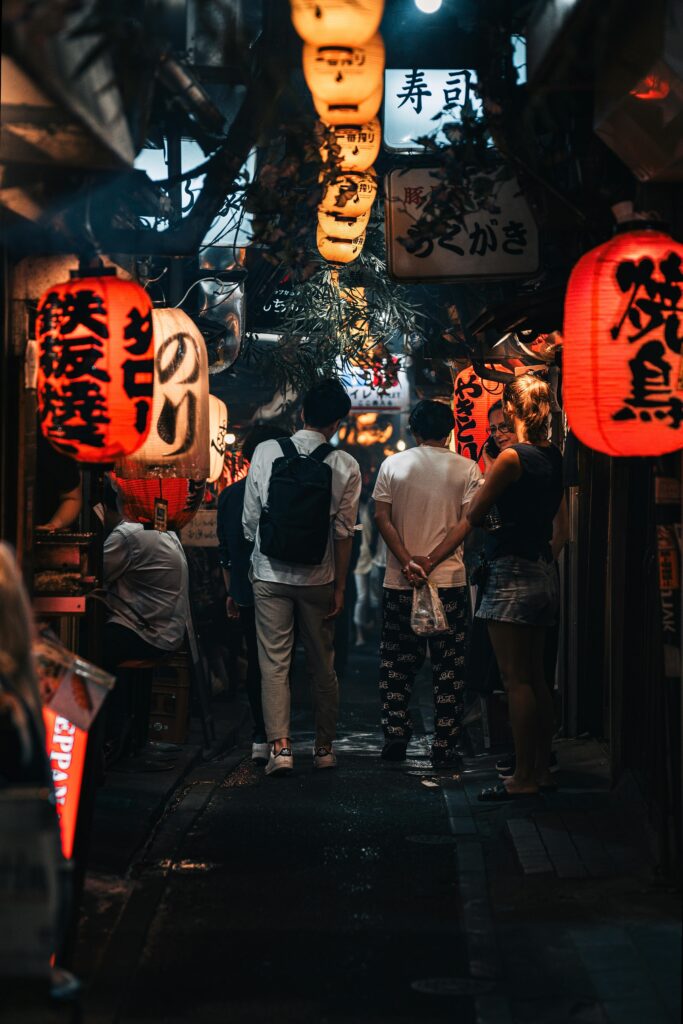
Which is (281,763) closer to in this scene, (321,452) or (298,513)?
(298,513)

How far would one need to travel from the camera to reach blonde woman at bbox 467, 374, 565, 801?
10.3 meters

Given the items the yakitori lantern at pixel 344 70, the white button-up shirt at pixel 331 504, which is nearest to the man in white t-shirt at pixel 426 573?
the white button-up shirt at pixel 331 504

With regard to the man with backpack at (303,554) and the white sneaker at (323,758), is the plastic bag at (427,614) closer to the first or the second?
the man with backpack at (303,554)

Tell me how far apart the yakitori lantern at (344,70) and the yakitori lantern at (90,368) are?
7.66ft

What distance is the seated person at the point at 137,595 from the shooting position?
11.9 meters

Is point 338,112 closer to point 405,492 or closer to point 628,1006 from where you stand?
point 405,492

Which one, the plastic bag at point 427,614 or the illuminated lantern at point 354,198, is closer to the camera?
the plastic bag at point 427,614

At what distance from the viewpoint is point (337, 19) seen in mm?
9438

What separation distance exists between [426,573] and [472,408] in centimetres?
375

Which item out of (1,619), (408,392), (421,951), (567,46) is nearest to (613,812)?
(421,951)

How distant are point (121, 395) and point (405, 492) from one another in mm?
4298

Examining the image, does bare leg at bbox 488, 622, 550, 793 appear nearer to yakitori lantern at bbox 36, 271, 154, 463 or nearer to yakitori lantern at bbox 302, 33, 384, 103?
yakitori lantern at bbox 36, 271, 154, 463

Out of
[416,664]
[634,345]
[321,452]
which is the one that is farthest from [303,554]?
[634,345]

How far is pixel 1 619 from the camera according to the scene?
4980mm
